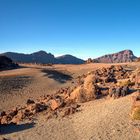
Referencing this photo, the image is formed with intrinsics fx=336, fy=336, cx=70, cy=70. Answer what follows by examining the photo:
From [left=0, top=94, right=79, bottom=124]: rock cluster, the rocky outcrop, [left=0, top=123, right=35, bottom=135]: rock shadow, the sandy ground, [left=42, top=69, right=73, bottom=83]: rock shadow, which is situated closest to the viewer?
the sandy ground

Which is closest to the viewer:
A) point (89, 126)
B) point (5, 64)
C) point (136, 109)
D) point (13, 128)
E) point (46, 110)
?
point (136, 109)

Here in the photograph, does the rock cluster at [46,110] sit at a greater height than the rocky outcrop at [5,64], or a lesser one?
lesser

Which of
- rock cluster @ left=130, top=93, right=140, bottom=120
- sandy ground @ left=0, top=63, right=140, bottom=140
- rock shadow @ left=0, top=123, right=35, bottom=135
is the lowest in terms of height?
rock shadow @ left=0, top=123, right=35, bottom=135

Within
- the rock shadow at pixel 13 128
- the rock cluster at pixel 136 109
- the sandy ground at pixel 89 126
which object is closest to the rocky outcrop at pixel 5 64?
the sandy ground at pixel 89 126

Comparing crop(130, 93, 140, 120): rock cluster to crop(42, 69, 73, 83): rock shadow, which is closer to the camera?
crop(130, 93, 140, 120): rock cluster

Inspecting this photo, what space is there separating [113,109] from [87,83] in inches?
247

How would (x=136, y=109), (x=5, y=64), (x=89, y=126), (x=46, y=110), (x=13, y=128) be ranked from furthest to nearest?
(x=5, y=64) → (x=46, y=110) → (x=13, y=128) → (x=89, y=126) → (x=136, y=109)

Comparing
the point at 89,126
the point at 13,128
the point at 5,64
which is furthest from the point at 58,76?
the point at 89,126

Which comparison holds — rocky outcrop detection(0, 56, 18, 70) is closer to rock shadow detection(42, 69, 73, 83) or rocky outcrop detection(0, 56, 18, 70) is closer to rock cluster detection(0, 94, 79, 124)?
rock shadow detection(42, 69, 73, 83)

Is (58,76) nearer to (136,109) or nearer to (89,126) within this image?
(89,126)

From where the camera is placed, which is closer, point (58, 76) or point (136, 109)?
point (136, 109)

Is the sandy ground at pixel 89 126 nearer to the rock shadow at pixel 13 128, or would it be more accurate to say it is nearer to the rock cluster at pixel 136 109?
the rock shadow at pixel 13 128

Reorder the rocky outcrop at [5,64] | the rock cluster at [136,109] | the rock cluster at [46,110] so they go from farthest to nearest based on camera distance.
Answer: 1. the rocky outcrop at [5,64]
2. the rock cluster at [46,110]
3. the rock cluster at [136,109]

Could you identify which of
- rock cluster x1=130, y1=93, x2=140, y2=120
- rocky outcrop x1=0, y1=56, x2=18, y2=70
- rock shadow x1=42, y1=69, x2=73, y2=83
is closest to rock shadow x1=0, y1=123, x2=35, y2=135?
rock cluster x1=130, y1=93, x2=140, y2=120
